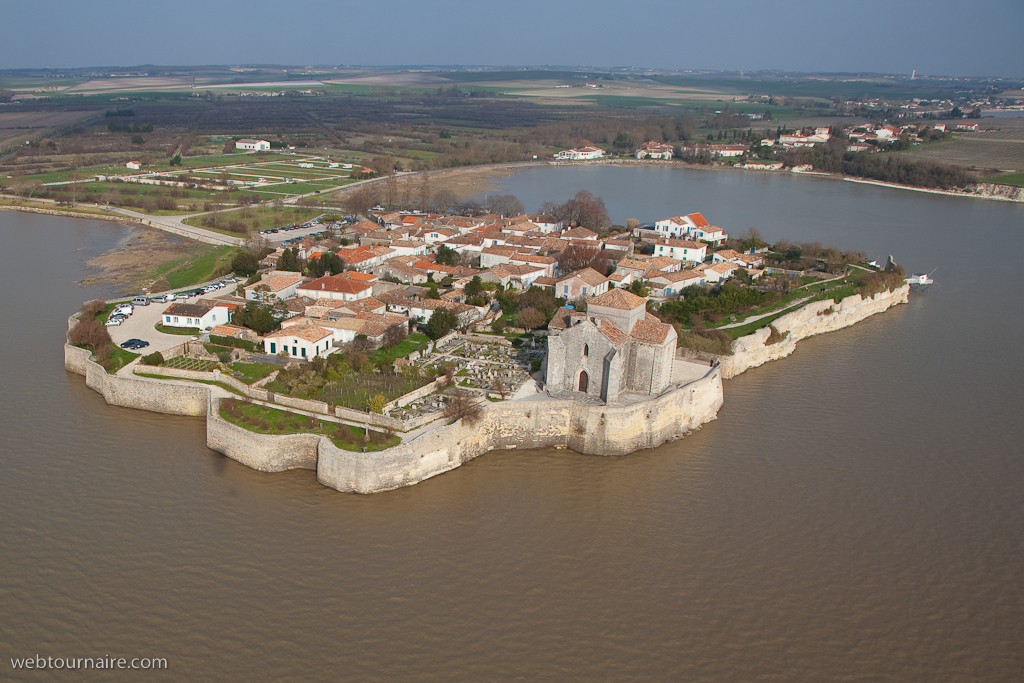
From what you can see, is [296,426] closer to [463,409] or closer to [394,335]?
[463,409]

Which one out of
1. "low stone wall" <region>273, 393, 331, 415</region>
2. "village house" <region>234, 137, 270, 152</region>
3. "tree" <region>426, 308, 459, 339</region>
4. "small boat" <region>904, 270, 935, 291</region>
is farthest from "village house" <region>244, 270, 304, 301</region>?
"village house" <region>234, 137, 270, 152</region>

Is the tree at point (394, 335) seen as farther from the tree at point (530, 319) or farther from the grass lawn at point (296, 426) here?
the grass lawn at point (296, 426)

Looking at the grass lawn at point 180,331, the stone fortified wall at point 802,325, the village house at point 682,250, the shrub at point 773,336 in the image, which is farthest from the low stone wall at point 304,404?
the village house at point 682,250

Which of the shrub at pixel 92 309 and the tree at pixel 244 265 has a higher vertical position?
→ the tree at pixel 244 265

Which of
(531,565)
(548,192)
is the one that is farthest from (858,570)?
(548,192)

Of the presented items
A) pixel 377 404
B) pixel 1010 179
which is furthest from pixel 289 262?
pixel 1010 179
